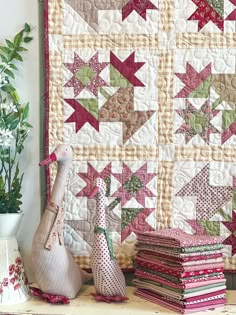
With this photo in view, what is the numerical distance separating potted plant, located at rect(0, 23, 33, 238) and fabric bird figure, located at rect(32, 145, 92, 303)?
0.14 metres

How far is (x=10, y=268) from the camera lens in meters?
1.48

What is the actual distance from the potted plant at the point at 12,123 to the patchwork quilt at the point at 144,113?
0.08 m

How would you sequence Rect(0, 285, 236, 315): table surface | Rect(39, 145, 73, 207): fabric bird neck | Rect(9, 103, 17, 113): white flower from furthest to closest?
Rect(9, 103, 17, 113): white flower, Rect(39, 145, 73, 207): fabric bird neck, Rect(0, 285, 236, 315): table surface

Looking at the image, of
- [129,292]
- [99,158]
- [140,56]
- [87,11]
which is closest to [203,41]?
[140,56]

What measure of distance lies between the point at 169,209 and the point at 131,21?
586mm

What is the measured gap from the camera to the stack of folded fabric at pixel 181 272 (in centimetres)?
140

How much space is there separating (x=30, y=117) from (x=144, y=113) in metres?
0.36

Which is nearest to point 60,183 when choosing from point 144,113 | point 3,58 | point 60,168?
point 60,168

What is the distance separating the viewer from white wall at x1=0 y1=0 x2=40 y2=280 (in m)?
1.69

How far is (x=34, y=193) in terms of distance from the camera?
1.70 meters

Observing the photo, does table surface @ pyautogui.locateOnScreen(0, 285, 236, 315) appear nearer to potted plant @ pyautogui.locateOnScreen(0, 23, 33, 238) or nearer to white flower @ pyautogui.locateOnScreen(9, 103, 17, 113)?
potted plant @ pyautogui.locateOnScreen(0, 23, 33, 238)

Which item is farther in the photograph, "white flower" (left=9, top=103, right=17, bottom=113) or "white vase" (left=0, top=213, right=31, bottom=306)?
"white flower" (left=9, top=103, right=17, bottom=113)

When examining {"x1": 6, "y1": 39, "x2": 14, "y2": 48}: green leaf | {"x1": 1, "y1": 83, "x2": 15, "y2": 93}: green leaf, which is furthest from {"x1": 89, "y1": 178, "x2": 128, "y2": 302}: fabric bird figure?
{"x1": 6, "y1": 39, "x2": 14, "y2": 48}: green leaf

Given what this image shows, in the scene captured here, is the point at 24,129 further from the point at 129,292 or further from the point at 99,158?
the point at 129,292
